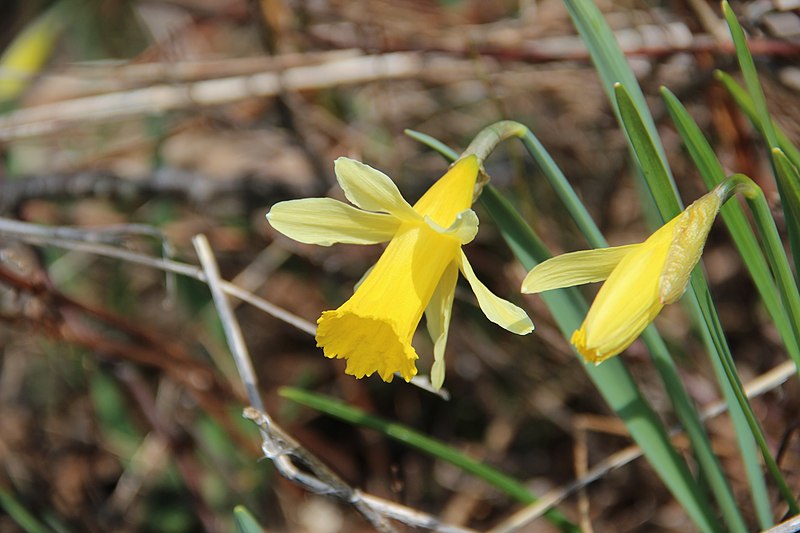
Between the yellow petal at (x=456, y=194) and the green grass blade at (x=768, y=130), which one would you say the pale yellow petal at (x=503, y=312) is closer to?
the yellow petal at (x=456, y=194)

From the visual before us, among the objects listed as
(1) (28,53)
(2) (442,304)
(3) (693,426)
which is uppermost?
(1) (28,53)

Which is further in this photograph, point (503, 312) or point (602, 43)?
point (602, 43)

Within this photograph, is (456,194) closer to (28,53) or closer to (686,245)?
(686,245)

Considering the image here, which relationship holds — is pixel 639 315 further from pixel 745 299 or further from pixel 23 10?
pixel 23 10

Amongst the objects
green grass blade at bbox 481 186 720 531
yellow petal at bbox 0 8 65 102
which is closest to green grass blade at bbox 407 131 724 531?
green grass blade at bbox 481 186 720 531

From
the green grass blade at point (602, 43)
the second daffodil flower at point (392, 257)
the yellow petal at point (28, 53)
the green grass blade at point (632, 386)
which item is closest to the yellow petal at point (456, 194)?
the second daffodil flower at point (392, 257)

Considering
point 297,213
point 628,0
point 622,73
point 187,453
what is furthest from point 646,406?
point 628,0

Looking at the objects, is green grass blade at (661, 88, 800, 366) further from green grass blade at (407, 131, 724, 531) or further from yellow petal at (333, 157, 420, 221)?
yellow petal at (333, 157, 420, 221)

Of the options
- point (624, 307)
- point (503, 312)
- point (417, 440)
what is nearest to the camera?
point (624, 307)

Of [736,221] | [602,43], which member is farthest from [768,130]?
[602,43]
